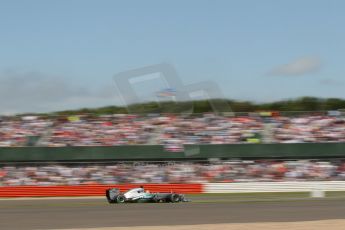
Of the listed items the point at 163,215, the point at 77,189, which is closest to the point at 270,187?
the point at 77,189

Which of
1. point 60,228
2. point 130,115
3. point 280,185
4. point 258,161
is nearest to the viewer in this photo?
point 60,228

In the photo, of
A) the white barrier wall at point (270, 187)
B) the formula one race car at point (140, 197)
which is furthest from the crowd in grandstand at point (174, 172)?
the formula one race car at point (140, 197)

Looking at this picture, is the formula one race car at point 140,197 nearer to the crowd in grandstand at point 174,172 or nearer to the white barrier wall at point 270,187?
the white barrier wall at point 270,187

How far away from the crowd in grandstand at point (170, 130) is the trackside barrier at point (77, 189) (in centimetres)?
353

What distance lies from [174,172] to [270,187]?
5002 mm

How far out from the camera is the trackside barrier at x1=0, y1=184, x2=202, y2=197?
2506 cm

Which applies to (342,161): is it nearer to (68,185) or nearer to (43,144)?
(68,185)

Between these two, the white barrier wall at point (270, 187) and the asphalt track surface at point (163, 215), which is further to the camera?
the white barrier wall at point (270, 187)

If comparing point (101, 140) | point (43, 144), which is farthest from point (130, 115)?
point (43, 144)

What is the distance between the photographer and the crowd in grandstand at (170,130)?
28922 millimetres

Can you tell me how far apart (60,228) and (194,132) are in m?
18.0

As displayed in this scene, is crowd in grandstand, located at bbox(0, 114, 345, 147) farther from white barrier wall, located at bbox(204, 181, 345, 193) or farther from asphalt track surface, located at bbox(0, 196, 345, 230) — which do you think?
asphalt track surface, located at bbox(0, 196, 345, 230)

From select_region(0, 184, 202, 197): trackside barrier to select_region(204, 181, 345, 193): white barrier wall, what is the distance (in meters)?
0.86

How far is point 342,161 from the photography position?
2738cm
